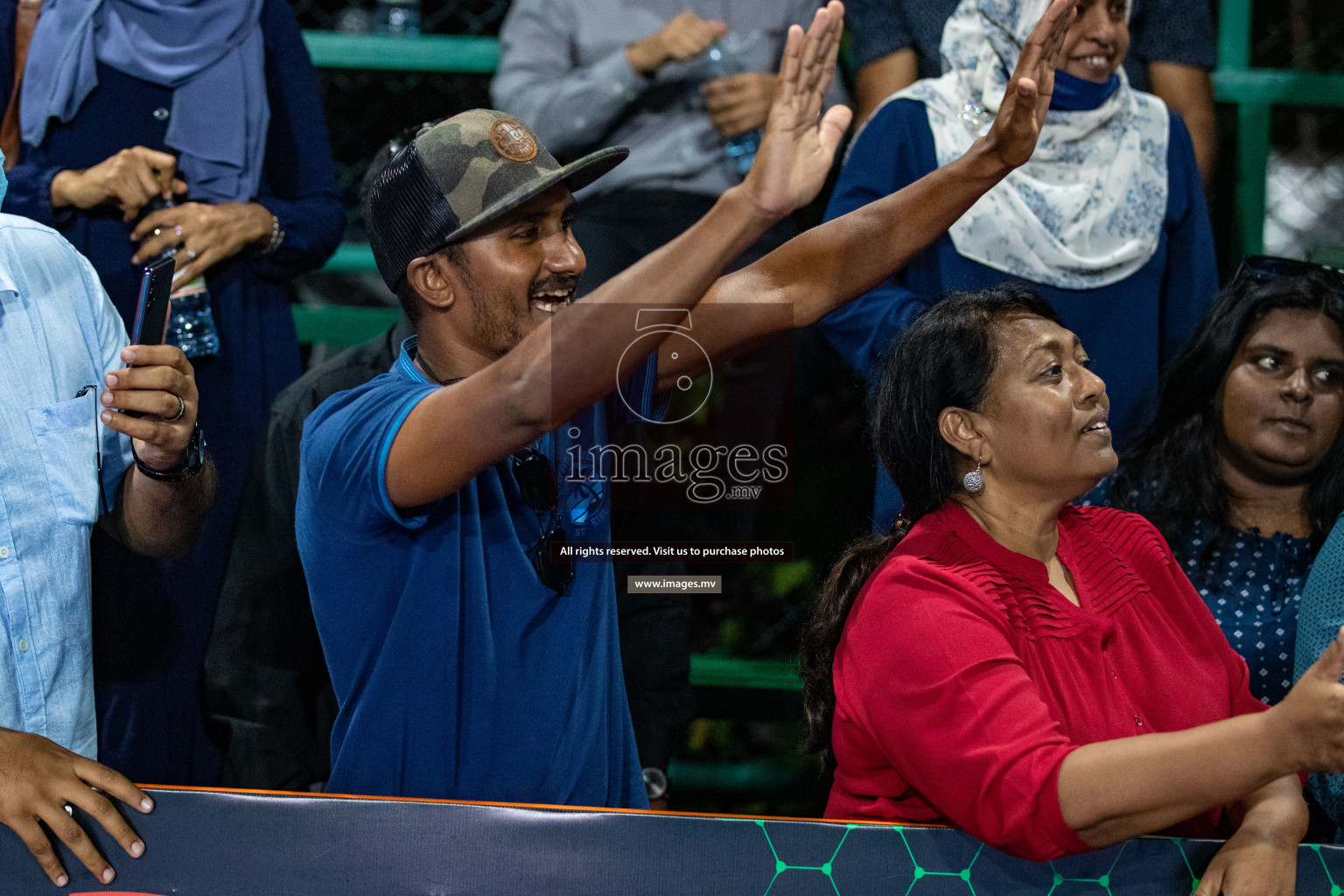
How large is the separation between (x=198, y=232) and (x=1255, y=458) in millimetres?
2010

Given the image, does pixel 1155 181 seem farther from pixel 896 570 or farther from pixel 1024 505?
pixel 896 570

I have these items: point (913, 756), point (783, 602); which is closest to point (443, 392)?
point (913, 756)

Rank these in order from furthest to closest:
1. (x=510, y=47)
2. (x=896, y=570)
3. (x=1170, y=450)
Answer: (x=510, y=47) → (x=1170, y=450) → (x=896, y=570)

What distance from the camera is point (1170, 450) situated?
2.36 m

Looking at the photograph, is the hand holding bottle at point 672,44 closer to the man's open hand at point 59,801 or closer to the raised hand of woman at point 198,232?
the raised hand of woman at point 198,232

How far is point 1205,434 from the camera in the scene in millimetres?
2340

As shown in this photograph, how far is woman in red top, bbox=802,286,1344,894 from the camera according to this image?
1.43m

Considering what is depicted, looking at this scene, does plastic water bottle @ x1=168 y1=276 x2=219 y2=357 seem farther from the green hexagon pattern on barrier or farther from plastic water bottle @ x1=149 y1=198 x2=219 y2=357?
the green hexagon pattern on barrier

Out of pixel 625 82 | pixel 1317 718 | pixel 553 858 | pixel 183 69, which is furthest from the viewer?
pixel 625 82

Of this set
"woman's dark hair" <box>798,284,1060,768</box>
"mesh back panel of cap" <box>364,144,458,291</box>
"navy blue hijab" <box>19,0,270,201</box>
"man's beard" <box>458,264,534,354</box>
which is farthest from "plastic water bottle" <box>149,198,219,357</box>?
"woman's dark hair" <box>798,284,1060,768</box>

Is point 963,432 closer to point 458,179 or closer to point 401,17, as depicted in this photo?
point 458,179

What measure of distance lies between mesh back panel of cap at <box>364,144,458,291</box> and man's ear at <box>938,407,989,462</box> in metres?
0.74

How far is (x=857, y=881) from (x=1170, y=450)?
116 cm

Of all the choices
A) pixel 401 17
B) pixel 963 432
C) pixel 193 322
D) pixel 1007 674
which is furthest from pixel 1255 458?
pixel 401 17
